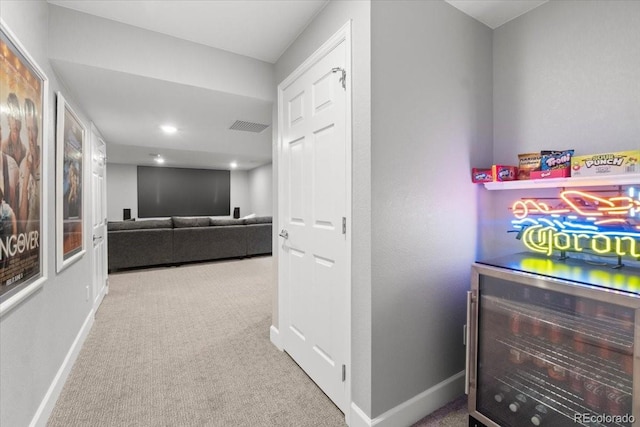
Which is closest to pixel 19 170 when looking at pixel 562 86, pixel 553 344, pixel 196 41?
pixel 196 41

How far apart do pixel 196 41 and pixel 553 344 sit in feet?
9.43

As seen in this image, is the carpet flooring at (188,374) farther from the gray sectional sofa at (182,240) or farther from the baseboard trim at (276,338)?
the gray sectional sofa at (182,240)

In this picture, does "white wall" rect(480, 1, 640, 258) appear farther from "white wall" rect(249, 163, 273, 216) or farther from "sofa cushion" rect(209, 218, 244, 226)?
"white wall" rect(249, 163, 273, 216)

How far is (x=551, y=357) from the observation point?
1.30 metres

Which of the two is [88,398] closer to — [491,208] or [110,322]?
[110,322]

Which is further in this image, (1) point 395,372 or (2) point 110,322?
(2) point 110,322

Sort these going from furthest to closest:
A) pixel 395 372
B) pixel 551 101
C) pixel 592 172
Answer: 1. pixel 551 101
2. pixel 395 372
3. pixel 592 172

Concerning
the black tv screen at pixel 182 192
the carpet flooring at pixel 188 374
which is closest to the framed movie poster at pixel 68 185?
the carpet flooring at pixel 188 374

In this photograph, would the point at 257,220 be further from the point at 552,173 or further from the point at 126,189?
the point at 552,173

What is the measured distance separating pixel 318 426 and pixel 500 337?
1.06 m

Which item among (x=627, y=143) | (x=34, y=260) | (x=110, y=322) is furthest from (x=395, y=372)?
(x=110, y=322)

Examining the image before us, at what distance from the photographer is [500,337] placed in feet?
4.76

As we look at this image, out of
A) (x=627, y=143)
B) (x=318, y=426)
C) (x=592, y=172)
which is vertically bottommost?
(x=318, y=426)

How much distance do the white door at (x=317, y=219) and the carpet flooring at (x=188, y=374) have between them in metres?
0.22
